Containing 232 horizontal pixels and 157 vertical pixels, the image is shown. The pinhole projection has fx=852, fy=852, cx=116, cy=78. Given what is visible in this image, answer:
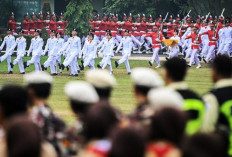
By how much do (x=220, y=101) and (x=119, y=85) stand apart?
19.3 metres

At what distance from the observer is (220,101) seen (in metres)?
8.85

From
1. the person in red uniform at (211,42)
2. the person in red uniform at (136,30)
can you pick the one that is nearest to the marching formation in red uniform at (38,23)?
the person in red uniform at (136,30)

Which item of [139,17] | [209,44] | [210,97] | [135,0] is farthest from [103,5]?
[210,97]

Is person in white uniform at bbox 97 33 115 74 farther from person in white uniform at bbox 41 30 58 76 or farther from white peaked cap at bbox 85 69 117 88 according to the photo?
white peaked cap at bbox 85 69 117 88

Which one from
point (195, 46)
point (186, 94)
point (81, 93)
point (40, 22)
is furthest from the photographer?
point (40, 22)

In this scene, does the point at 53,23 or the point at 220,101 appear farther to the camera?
the point at 53,23

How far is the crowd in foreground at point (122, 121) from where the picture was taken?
5.90 meters

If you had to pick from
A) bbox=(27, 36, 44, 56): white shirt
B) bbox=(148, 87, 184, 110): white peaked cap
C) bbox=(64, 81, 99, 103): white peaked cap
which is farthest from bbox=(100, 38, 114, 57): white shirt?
bbox=(148, 87, 184, 110): white peaked cap

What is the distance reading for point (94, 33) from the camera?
154ft

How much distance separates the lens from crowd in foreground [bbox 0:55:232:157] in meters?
5.90

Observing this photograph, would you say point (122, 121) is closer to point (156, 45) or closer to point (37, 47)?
point (37, 47)

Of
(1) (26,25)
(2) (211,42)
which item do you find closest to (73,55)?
(2) (211,42)

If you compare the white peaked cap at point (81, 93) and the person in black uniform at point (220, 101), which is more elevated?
the white peaked cap at point (81, 93)

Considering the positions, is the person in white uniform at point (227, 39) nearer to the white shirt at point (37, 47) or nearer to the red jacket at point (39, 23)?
the white shirt at point (37, 47)
